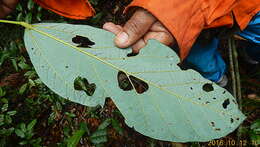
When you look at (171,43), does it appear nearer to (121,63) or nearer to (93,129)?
(121,63)

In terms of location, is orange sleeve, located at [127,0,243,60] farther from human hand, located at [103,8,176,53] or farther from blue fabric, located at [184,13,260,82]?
blue fabric, located at [184,13,260,82]

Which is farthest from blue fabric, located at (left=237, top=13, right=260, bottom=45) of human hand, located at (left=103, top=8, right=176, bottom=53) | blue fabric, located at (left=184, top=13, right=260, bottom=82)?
human hand, located at (left=103, top=8, right=176, bottom=53)

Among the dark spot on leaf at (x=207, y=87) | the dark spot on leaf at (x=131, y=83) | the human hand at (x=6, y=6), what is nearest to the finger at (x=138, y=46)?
the dark spot on leaf at (x=131, y=83)

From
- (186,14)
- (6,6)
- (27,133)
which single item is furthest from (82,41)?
(27,133)

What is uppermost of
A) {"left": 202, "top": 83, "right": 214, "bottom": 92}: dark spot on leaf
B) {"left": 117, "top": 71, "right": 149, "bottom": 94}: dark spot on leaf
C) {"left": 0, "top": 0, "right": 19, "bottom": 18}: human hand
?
{"left": 0, "top": 0, "right": 19, "bottom": 18}: human hand

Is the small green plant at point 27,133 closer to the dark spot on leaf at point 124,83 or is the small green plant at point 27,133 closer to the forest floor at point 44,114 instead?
the forest floor at point 44,114

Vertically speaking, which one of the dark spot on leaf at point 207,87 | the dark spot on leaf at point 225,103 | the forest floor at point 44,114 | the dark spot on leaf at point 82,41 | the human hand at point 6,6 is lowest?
the forest floor at point 44,114
